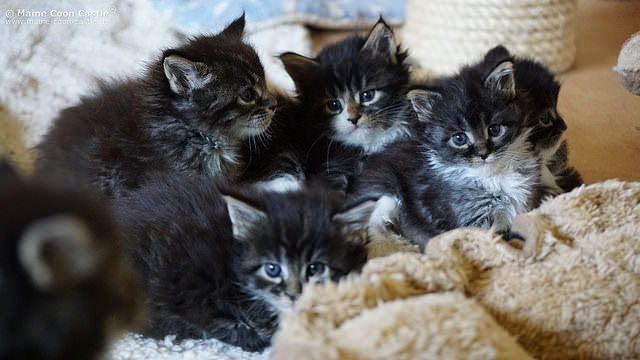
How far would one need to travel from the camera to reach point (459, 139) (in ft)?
5.76

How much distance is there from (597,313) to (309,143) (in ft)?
3.85

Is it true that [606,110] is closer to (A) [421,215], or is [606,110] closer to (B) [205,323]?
(A) [421,215]

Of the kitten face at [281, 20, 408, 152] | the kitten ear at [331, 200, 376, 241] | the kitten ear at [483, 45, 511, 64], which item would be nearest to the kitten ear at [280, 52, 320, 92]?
the kitten face at [281, 20, 408, 152]

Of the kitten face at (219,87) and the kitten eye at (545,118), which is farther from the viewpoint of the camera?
the kitten eye at (545,118)

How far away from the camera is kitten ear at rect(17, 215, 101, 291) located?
706 millimetres

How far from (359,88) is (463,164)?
494mm

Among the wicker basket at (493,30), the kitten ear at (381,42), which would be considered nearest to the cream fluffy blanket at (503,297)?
the kitten ear at (381,42)

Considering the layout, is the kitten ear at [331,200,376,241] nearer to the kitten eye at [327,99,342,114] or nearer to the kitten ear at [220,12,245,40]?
the kitten eye at [327,99,342,114]

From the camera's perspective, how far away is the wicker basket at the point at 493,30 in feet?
9.40

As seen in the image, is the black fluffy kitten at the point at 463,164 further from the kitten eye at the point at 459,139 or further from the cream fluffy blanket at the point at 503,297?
the cream fluffy blanket at the point at 503,297

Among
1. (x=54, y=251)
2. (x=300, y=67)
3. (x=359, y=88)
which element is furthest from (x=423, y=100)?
(x=54, y=251)

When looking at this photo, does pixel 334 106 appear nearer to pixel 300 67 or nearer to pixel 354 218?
pixel 300 67

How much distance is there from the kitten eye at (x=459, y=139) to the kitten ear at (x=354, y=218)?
0.49m

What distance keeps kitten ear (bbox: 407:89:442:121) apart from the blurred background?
0.79m
